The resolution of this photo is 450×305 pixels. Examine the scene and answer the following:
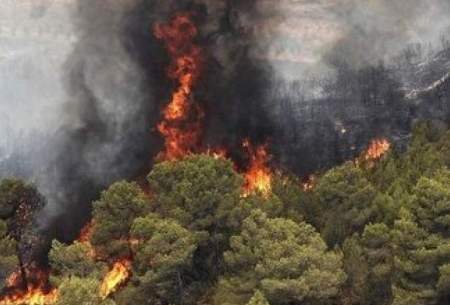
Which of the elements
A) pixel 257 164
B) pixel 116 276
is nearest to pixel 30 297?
pixel 116 276

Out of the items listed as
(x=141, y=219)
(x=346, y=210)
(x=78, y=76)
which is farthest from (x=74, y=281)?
(x=78, y=76)

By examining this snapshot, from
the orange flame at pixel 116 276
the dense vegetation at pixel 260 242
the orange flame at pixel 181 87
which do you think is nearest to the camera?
the dense vegetation at pixel 260 242

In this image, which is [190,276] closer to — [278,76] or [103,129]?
[103,129]

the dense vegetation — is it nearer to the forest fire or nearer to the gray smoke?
the forest fire

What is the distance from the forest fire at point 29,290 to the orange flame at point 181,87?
1320 centimetres

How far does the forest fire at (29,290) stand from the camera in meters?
45.0

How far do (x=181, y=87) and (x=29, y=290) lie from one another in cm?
1913

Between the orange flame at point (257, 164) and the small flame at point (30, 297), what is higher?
the orange flame at point (257, 164)

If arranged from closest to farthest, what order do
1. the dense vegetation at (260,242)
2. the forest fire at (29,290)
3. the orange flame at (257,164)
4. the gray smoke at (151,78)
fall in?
the dense vegetation at (260,242)
the forest fire at (29,290)
the gray smoke at (151,78)
the orange flame at (257,164)

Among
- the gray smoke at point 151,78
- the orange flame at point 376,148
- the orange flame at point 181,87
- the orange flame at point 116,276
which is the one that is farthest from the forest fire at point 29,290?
the orange flame at point 376,148

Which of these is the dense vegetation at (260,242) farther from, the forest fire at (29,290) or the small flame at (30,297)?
the forest fire at (29,290)

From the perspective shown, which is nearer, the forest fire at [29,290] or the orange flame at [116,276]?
the orange flame at [116,276]

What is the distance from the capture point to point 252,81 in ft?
189

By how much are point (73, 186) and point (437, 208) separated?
27.7m
